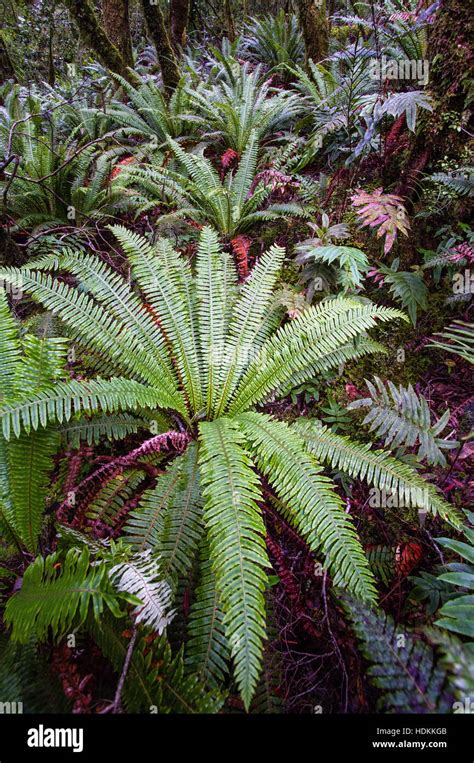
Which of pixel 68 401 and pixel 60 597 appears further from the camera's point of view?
pixel 68 401

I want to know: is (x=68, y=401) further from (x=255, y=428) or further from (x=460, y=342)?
(x=460, y=342)

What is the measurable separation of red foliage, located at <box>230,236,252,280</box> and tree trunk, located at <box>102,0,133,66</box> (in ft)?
17.3

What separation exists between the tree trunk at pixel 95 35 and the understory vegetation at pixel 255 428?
2238mm

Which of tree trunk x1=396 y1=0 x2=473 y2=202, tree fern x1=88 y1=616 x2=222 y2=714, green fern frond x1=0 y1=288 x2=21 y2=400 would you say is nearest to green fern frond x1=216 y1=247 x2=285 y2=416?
green fern frond x1=0 y1=288 x2=21 y2=400

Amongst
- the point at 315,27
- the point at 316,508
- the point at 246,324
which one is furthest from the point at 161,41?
the point at 316,508

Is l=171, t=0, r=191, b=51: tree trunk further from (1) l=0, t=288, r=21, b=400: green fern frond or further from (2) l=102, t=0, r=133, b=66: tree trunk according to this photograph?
(1) l=0, t=288, r=21, b=400: green fern frond

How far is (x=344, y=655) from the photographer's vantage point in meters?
1.63

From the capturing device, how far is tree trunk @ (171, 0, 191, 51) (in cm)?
687

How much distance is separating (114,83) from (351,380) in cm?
700

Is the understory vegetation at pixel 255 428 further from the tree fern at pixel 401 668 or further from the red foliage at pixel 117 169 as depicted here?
the red foliage at pixel 117 169

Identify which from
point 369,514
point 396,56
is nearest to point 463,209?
point 396,56

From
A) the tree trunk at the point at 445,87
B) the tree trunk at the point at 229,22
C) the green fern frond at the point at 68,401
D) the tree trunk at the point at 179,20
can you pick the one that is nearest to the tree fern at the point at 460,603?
the green fern frond at the point at 68,401

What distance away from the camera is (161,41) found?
18.2 ft

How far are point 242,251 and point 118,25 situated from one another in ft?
19.7
